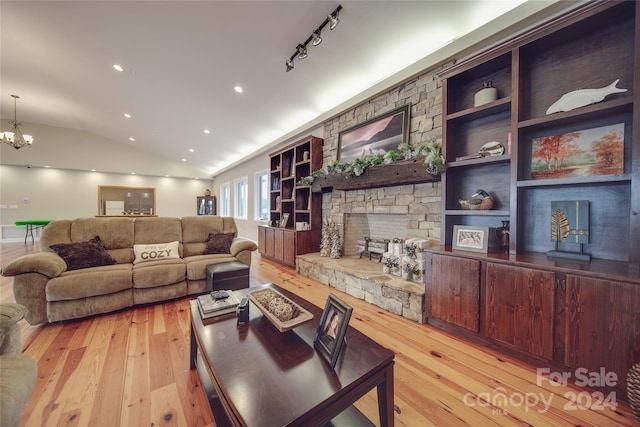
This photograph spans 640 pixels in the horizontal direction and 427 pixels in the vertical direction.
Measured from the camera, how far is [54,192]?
8125 mm

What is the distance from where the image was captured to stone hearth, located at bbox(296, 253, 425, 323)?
7.81ft

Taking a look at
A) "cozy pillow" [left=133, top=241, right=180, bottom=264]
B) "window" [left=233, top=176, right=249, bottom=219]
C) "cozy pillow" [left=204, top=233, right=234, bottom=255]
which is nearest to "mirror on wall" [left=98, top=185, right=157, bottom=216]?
"window" [left=233, top=176, right=249, bottom=219]

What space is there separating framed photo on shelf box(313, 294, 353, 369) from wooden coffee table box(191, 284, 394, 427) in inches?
1.6

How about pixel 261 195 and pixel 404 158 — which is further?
pixel 261 195

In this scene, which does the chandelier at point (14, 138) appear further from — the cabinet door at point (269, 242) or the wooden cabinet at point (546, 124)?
the wooden cabinet at point (546, 124)

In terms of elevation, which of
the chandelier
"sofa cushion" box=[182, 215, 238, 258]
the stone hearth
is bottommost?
the stone hearth

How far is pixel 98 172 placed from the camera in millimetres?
8859

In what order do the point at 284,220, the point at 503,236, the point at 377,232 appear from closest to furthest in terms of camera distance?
1. the point at 503,236
2. the point at 377,232
3. the point at 284,220

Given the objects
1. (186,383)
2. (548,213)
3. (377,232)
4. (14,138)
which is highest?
(14,138)

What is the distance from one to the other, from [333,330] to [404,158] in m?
2.34

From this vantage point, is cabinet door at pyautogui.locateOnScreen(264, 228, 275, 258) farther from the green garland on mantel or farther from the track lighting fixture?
the track lighting fixture

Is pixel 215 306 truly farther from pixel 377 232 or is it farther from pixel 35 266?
pixel 377 232

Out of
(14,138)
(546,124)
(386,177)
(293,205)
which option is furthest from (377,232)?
(14,138)

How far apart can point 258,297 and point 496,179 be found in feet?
8.30
